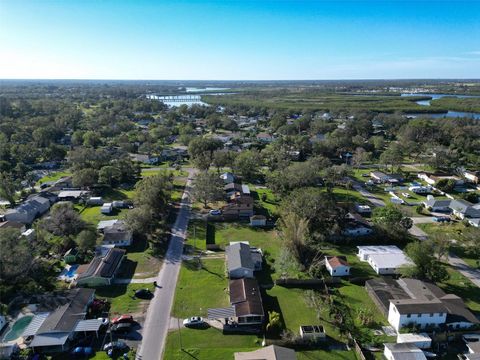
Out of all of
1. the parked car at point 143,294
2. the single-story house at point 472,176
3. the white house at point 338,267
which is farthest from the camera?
the single-story house at point 472,176

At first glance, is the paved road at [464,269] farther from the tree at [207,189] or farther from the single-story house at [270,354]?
the tree at [207,189]

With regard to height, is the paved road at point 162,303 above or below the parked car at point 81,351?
below

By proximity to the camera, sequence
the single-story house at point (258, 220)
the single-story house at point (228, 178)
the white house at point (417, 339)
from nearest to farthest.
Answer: the white house at point (417, 339) < the single-story house at point (258, 220) < the single-story house at point (228, 178)

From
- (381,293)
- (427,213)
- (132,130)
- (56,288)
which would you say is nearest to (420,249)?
(381,293)

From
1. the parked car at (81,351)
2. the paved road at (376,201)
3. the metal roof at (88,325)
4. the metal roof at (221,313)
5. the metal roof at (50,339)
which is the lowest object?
the paved road at (376,201)

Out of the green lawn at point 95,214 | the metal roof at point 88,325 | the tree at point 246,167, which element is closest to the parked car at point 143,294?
the metal roof at point 88,325

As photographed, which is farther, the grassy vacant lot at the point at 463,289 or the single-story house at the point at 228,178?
the single-story house at the point at 228,178

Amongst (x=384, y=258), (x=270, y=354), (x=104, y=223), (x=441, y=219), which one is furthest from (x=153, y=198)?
(x=441, y=219)
